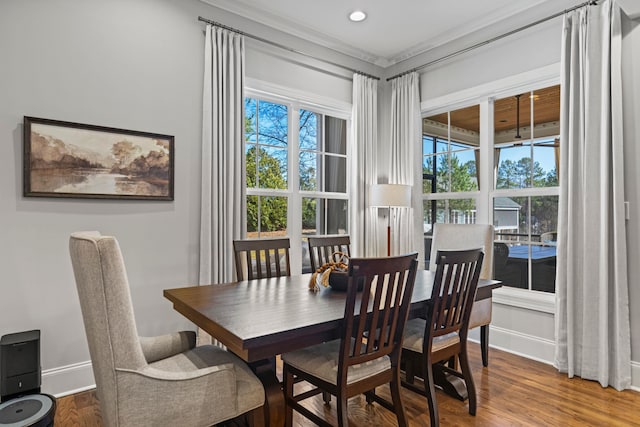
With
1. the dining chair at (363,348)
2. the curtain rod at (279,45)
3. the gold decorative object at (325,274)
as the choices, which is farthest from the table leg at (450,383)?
the curtain rod at (279,45)

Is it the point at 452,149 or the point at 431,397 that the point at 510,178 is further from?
the point at 431,397

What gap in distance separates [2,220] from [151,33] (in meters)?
1.73

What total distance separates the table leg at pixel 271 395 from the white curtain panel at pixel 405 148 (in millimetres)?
2920

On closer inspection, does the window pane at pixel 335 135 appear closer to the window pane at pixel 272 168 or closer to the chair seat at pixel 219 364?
the window pane at pixel 272 168

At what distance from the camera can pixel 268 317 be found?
1.75 metres

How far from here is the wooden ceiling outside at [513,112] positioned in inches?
133

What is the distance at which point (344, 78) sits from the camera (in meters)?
4.41

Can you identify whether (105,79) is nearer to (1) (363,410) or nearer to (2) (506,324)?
(1) (363,410)

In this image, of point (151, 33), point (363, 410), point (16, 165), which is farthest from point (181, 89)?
point (363, 410)

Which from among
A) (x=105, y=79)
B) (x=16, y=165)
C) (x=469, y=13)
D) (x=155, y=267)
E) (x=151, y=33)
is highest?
(x=469, y=13)

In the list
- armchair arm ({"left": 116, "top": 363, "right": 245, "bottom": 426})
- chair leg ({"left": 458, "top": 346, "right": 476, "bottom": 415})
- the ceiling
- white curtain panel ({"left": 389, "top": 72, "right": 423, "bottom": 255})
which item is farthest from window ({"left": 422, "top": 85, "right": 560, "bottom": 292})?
armchair arm ({"left": 116, "top": 363, "right": 245, "bottom": 426})

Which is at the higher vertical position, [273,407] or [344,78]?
[344,78]

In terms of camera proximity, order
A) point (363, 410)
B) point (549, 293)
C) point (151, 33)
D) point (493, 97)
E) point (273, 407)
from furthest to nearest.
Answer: point (493, 97) → point (549, 293) → point (151, 33) → point (363, 410) → point (273, 407)

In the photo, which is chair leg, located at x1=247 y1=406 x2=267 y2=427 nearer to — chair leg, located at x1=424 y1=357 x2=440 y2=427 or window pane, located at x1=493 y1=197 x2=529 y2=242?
chair leg, located at x1=424 y1=357 x2=440 y2=427
